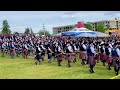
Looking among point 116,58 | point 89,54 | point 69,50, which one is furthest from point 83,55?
point 116,58

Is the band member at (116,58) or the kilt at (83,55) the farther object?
the kilt at (83,55)

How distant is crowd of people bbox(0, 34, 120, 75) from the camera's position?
15.2m

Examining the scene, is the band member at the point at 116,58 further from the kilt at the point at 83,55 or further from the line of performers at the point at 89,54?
the kilt at the point at 83,55

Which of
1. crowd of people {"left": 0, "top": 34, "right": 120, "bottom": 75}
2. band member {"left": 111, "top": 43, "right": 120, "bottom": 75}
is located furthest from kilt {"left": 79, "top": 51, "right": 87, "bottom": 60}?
band member {"left": 111, "top": 43, "right": 120, "bottom": 75}

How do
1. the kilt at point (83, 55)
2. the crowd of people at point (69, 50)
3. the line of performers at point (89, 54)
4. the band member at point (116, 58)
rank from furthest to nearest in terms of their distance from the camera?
the kilt at point (83, 55) < the crowd of people at point (69, 50) < the line of performers at point (89, 54) < the band member at point (116, 58)

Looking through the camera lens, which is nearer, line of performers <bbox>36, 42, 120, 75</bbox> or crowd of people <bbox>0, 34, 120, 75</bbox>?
line of performers <bbox>36, 42, 120, 75</bbox>

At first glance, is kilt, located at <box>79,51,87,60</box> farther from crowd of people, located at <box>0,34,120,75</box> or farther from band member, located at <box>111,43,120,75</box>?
band member, located at <box>111,43,120,75</box>

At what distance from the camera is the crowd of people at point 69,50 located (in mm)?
15186

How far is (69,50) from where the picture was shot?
57.9 ft

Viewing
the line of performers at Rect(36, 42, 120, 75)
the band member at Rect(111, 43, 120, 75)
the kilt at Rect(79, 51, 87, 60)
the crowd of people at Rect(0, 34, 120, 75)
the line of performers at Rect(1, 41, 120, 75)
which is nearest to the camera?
the band member at Rect(111, 43, 120, 75)

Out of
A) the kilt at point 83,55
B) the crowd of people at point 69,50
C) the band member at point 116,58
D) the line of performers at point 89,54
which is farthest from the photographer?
the kilt at point 83,55

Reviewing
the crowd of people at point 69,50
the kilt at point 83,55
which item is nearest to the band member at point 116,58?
the crowd of people at point 69,50

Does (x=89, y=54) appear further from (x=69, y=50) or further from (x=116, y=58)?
(x=69, y=50)
